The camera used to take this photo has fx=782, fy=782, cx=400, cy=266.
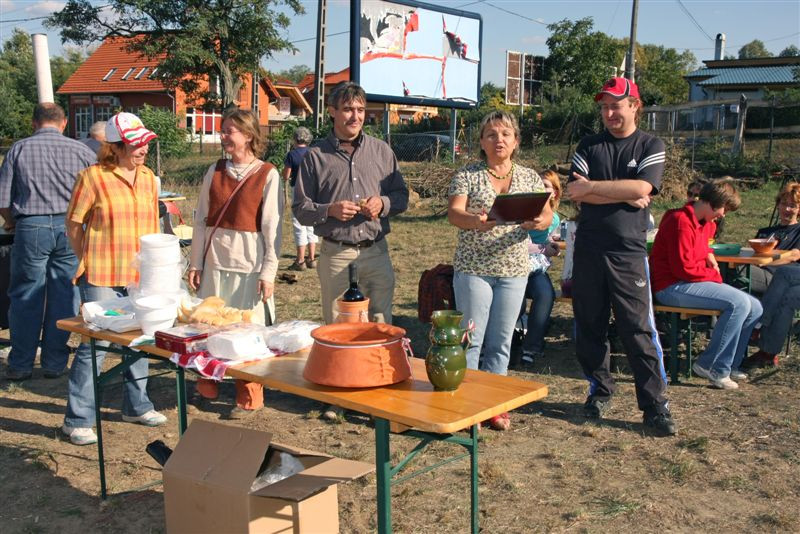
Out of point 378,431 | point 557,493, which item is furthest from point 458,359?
point 557,493

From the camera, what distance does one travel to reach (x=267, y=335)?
3.07m

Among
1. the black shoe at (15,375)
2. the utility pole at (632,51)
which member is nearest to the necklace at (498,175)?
the black shoe at (15,375)

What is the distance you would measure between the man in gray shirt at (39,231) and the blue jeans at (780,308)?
4820mm

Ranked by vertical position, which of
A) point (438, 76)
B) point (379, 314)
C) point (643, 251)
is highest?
point (438, 76)

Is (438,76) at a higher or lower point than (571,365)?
higher

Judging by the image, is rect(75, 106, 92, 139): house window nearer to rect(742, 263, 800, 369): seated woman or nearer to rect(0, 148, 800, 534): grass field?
rect(0, 148, 800, 534): grass field

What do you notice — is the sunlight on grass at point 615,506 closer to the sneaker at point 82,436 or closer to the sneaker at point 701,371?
the sneaker at point 701,371

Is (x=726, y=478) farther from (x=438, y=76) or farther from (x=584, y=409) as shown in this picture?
(x=438, y=76)

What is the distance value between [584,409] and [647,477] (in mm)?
960

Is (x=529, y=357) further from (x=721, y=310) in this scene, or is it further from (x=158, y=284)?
(x=158, y=284)

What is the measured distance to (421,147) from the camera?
21438 mm

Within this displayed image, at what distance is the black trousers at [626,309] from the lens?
4242 mm

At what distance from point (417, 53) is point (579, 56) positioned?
27.6m

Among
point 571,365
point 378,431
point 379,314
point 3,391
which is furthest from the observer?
point 571,365
